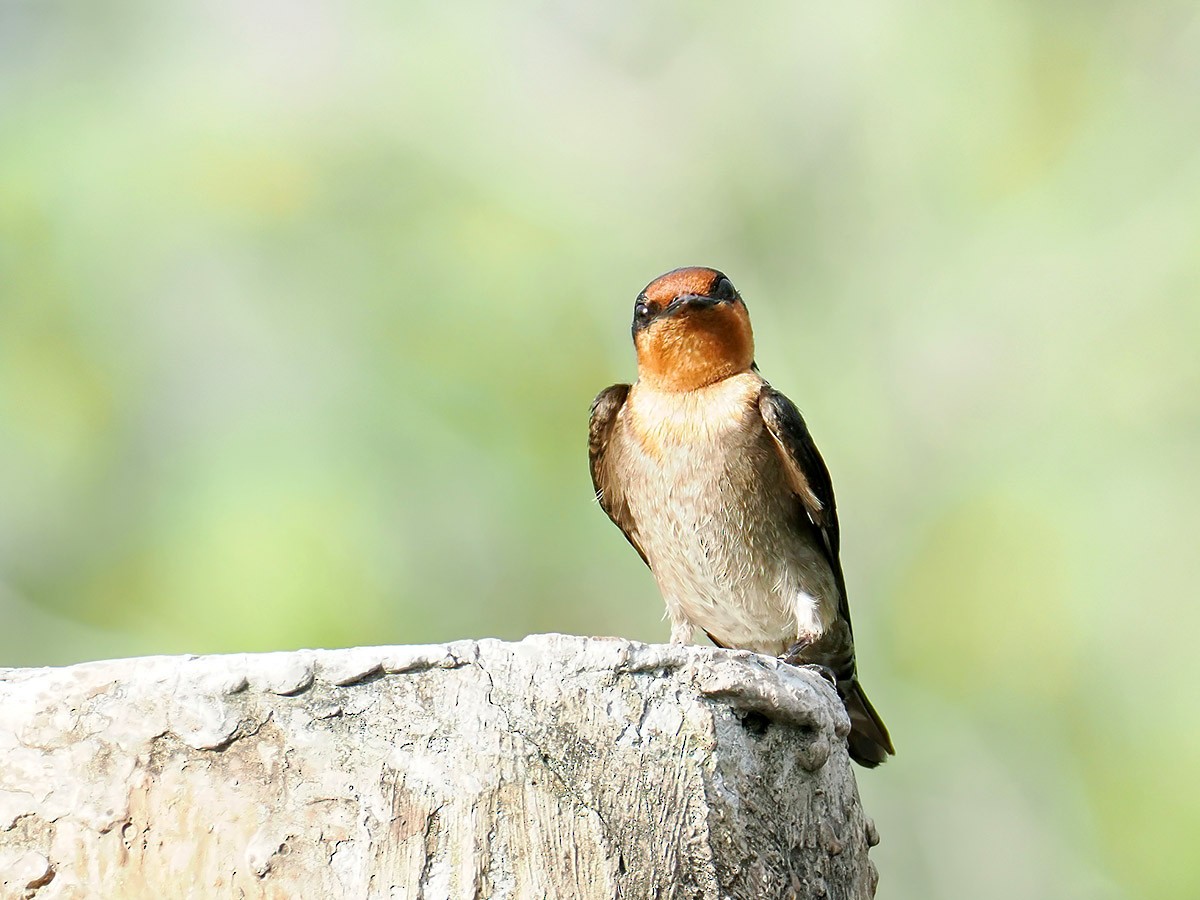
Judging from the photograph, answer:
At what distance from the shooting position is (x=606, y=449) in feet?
12.1

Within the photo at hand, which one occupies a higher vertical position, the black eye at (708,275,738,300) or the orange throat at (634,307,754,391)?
the black eye at (708,275,738,300)

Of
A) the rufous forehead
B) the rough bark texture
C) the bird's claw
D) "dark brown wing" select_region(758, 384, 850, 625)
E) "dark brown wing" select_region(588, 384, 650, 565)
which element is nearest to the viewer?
the rough bark texture

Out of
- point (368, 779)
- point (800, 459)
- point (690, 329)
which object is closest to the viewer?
point (368, 779)

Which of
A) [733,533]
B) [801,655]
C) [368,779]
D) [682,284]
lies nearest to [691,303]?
[682,284]

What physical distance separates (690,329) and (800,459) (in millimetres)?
433

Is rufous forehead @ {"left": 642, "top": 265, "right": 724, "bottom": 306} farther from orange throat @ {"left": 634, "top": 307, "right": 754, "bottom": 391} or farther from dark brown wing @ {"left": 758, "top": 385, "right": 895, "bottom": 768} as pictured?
dark brown wing @ {"left": 758, "top": 385, "right": 895, "bottom": 768}

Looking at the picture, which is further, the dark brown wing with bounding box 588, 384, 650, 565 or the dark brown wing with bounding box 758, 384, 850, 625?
the dark brown wing with bounding box 588, 384, 650, 565

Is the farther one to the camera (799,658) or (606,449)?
(606,449)

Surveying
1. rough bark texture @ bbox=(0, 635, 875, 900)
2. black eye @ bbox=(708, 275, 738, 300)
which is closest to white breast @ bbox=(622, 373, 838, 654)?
black eye @ bbox=(708, 275, 738, 300)

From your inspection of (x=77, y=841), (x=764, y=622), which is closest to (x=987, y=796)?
(x=764, y=622)

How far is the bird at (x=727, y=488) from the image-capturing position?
338 centimetres

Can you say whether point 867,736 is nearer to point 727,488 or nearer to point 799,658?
point 799,658

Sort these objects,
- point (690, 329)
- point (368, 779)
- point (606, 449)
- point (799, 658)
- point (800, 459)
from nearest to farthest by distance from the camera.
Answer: point (368, 779) → point (800, 459) → point (690, 329) → point (799, 658) → point (606, 449)

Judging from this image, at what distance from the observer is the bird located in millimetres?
3377
